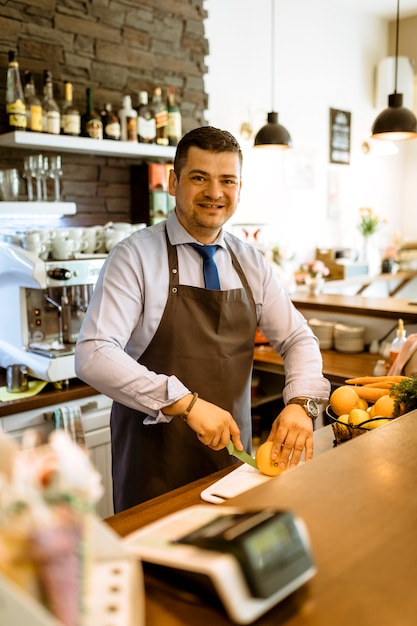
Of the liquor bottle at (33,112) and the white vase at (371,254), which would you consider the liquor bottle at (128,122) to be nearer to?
the liquor bottle at (33,112)

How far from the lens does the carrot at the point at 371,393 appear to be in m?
1.88

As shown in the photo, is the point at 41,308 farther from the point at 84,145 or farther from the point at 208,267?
the point at 208,267

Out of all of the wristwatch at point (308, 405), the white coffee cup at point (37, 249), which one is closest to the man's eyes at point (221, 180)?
the wristwatch at point (308, 405)

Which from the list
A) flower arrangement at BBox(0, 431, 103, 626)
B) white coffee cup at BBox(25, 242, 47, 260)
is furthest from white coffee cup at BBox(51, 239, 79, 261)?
flower arrangement at BBox(0, 431, 103, 626)

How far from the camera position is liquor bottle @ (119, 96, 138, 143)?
3.74 m

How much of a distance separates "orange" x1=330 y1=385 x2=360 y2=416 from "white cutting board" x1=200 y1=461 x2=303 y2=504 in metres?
0.37

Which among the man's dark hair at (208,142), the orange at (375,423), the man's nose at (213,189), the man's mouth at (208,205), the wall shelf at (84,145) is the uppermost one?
the wall shelf at (84,145)

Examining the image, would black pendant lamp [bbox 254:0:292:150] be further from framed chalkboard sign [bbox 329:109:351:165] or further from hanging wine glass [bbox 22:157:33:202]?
framed chalkboard sign [bbox 329:109:351:165]

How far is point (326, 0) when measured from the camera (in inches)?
235

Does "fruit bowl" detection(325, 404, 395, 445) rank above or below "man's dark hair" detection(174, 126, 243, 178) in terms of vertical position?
below

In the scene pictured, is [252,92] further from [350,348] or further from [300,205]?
[350,348]

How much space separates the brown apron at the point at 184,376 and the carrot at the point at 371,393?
1.33 ft

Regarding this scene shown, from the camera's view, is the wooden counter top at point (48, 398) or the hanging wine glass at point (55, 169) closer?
the wooden counter top at point (48, 398)

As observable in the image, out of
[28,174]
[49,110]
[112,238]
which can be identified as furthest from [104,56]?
[112,238]
